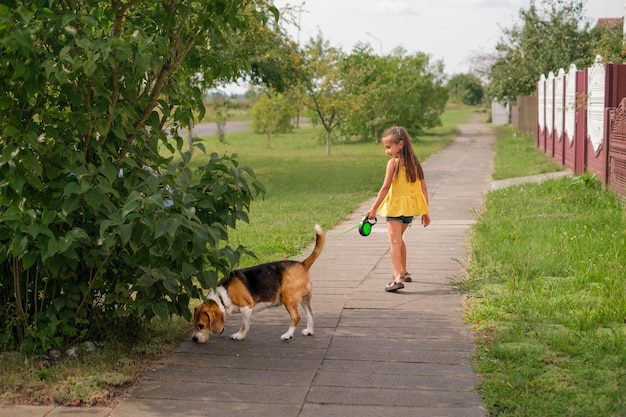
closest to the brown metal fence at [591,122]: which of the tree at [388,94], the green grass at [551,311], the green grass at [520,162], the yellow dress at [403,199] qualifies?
the green grass at [520,162]

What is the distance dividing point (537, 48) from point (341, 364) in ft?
115

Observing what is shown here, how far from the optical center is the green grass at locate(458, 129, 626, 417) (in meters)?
4.95

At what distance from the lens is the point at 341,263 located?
9.45 meters

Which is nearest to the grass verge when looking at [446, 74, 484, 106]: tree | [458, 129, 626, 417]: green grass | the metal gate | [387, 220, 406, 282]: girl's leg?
[387, 220, 406, 282]: girl's leg

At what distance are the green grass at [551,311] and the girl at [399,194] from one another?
73cm

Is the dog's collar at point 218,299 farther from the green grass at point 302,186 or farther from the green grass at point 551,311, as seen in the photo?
the green grass at point 551,311

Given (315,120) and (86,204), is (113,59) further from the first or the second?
(315,120)

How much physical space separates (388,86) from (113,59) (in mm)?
35661

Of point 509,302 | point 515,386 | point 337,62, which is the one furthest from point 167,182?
point 337,62

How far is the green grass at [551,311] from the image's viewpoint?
195 inches

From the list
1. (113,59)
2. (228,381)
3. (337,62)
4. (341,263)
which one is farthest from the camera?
(337,62)

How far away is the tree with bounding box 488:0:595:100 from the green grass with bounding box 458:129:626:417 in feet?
78.8

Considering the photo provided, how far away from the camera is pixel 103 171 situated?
5.36 meters

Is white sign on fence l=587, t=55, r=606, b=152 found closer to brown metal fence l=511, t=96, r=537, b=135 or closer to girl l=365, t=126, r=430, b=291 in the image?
girl l=365, t=126, r=430, b=291
